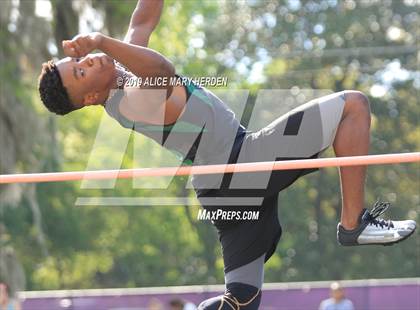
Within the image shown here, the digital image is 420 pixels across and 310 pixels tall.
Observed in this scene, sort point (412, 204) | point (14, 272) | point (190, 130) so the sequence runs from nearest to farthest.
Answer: point (190, 130) → point (14, 272) → point (412, 204)

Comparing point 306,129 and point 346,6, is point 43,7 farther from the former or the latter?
point 346,6

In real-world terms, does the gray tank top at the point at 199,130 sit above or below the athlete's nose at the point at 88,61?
below

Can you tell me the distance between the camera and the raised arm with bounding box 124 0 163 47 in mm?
5402

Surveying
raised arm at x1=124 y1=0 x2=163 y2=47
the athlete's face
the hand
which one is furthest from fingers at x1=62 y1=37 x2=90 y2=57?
raised arm at x1=124 y1=0 x2=163 y2=47

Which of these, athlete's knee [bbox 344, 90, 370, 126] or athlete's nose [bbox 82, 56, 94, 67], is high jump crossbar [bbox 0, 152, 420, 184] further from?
athlete's nose [bbox 82, 56, 94, 67]

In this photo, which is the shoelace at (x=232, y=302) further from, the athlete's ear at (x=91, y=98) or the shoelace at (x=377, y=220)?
the athlete's ear at (x=91, y=98)

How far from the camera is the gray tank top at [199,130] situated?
15.6 feet

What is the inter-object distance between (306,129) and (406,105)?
23.4m

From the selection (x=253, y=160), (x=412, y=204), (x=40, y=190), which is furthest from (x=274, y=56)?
(x=253, y=160)

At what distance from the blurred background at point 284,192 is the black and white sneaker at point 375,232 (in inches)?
787

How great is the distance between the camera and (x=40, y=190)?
24969 mm

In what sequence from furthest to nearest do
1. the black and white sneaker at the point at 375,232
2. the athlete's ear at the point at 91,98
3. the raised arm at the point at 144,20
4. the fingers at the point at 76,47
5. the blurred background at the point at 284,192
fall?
1. the blurred background at the point at 284,192
2. the raised arm at the point at 144,20
3. the black and white sneaker at the point at 375,232
4. the athlete's ear at the point at 91,98
5. the fingers at the point at 76,47

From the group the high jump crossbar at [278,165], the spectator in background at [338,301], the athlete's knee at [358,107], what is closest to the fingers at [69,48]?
the high jump crossbar at [278,165]

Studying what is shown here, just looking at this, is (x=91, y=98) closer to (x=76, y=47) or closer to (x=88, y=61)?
(x=88, y=61)
